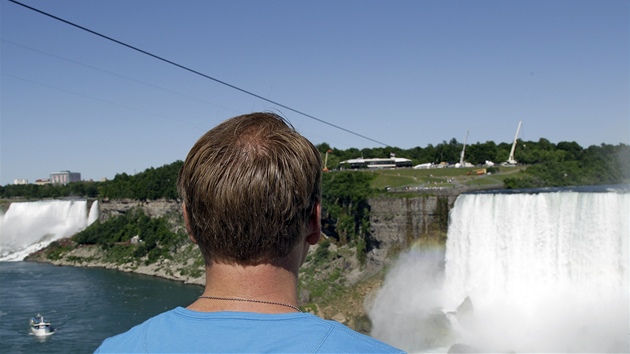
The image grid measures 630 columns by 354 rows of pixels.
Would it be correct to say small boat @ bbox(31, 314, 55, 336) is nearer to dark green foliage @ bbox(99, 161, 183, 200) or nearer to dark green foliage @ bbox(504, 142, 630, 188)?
dark green foliage @ bbox(99, 161, 183, 200)

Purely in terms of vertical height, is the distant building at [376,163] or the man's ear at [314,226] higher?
the distant building at [376,163]

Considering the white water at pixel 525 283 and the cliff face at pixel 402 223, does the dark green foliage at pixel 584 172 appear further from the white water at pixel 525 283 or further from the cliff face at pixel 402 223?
the white water at pixel 525 283

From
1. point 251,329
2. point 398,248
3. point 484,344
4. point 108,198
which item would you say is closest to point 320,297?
point 398,248

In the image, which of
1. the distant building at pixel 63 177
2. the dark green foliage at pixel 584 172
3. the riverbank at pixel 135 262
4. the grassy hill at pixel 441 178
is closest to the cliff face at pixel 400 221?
the grassy hill at pixel 441 178

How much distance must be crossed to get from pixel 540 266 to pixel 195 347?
21.0 meters

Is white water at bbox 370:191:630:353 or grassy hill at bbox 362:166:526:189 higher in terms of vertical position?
grassy hill at bbox 362:166:526:189

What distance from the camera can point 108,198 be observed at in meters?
48.2

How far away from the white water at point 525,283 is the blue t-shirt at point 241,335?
18.0 meters

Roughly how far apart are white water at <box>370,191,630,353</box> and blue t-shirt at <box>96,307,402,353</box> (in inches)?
709

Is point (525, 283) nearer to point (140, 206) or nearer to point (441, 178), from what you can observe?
point (441, 178)

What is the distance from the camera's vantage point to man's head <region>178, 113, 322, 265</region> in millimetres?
1292

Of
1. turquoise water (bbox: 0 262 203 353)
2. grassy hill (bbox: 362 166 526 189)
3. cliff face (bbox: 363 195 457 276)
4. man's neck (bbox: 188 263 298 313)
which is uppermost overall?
grassy hill (bbox: 362 166 526 189)

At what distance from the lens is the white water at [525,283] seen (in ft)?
59.9

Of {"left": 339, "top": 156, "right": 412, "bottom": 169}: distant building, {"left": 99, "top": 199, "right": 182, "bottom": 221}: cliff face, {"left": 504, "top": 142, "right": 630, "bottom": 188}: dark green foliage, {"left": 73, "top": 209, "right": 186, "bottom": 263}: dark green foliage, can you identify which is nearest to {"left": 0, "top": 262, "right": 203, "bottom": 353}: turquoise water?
{"left": 73, "top": 209, "right": 186, "bottom": 263}: dark green foliage
